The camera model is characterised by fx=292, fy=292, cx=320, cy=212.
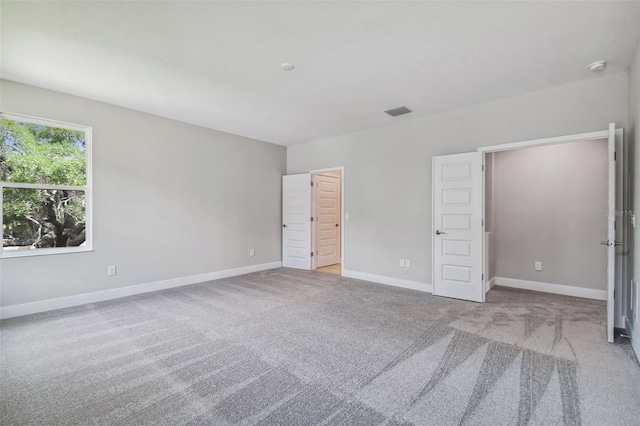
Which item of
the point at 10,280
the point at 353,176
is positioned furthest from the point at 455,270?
the point at 10,280

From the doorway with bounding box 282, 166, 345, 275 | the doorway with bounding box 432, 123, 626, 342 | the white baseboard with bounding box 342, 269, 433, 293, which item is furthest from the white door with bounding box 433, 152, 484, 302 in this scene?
the doorway with bounding box 282, 166, 345, 275

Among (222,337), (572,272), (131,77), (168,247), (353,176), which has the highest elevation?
(131,77)

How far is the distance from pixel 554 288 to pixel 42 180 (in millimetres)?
7179

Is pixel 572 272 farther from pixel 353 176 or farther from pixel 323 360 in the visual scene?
pixel 323 360

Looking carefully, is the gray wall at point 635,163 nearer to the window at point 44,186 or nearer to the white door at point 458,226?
the white door at point 458,226

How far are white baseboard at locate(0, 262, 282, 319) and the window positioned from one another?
0.62m

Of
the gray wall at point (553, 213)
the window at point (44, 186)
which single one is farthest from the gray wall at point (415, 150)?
the window at point (44, 186)

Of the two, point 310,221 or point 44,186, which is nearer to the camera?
point 44,186

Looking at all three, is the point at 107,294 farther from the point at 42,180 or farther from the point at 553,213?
the point at 553,213

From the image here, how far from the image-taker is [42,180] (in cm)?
363

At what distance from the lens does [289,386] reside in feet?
6.79

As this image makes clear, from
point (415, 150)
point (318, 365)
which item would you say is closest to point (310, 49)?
point (415, 150)

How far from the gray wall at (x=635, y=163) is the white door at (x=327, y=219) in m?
4.60

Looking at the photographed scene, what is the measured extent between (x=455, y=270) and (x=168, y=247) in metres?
4.41
